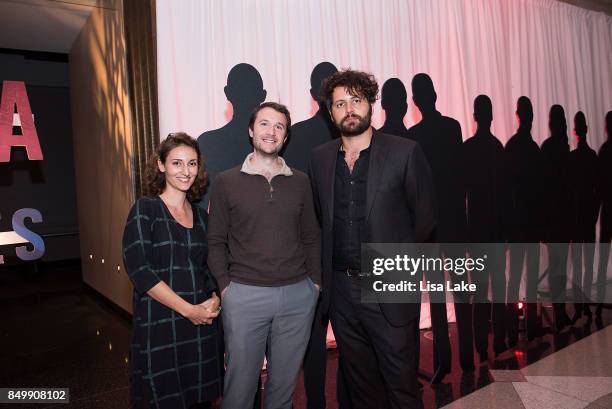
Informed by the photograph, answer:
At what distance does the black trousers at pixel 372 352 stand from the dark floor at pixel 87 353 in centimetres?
56

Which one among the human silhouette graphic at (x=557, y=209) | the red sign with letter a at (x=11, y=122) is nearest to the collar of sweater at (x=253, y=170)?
the red sign with letter a at (x=11, y=122)

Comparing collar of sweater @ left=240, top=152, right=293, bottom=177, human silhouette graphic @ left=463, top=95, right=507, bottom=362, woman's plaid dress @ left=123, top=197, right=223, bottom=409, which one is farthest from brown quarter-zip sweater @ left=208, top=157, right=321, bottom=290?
human silhouette graphic @ left=463, top=95, right=507, bottom=362

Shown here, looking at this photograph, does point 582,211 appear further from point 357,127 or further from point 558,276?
point 357,127

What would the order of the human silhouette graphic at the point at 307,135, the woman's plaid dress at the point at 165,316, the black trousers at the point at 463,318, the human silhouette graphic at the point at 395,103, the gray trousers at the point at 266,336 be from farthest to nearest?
the black trousers at the point at 463,318 < the human silhouette graphic at the point at 395,103 < the human silhouette graphic at the point at 307,135 < the gray trousers at the point at 266,336 < the woman's plaid dress at the point at 165,316

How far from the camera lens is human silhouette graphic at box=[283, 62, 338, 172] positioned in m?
2.56

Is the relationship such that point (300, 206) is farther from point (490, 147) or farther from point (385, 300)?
point (490, 147)

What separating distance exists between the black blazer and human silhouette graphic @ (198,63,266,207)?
65 centimetres

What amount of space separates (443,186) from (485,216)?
0.45 m

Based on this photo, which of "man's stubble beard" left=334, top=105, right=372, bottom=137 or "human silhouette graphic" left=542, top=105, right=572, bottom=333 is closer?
"man's stubble beard" left=334, top=105, right=372, bottom=137

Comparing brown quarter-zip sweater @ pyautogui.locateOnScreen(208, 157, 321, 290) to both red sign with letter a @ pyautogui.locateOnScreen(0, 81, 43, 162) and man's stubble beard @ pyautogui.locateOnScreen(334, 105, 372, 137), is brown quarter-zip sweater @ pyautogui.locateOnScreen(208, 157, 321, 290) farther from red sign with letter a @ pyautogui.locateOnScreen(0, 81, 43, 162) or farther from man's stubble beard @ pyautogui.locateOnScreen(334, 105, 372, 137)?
red sign with letter a @ pyautogui.locateOnScreen(0, 81, 43, 162)

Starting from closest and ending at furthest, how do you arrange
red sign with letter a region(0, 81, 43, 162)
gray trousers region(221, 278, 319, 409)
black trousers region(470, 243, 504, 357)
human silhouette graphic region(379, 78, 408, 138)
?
gray trousers region(221, 278, 319, 409)
red sign with letter a region(0, 81, 43, 162)
human silhouette graphic region(379, 78, 408, 138)
black trousers region(470, 243, 504, 357)

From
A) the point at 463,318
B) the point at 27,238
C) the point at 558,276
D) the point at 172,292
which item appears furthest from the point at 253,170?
the point at 558,276

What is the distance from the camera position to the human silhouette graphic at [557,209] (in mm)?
3492

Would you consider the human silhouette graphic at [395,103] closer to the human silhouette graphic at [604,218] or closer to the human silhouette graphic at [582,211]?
the human silhouette graphic at [582,211]
